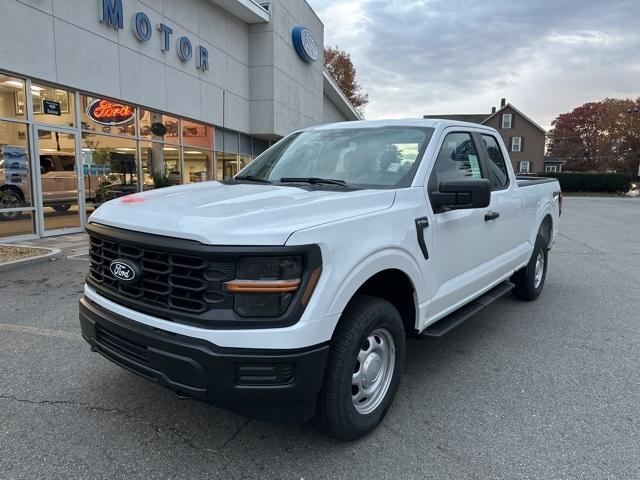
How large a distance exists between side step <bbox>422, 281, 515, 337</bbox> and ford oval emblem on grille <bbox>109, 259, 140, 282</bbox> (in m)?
1.91

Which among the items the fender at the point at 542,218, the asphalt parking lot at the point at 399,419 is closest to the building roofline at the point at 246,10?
the fender at the point at 542,218

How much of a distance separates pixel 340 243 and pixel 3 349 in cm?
337

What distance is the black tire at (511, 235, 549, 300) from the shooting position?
555cm

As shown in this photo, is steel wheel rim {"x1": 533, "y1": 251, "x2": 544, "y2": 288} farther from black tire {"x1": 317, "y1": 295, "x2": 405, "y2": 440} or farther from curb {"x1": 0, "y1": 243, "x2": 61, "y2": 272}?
curb {"x1": 0, "y1": 243, "x2": 61, "y2": 272}

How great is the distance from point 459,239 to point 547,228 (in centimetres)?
306

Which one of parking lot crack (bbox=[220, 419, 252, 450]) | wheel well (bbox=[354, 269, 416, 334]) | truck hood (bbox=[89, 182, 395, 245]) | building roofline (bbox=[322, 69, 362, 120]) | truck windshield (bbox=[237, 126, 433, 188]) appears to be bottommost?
parking lot crack (bbox=[220, 419, 252, 450])

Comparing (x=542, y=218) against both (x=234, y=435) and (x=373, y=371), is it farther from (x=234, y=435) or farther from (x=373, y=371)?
(x=234, y=435)

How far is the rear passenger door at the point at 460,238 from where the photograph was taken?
336 cm

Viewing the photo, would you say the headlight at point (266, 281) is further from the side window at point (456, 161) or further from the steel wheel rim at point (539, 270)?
the steel wheel rim at point (539, 270)

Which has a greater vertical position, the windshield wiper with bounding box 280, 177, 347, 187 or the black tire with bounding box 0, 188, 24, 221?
the windshield wiper with bounding box 280, 177, 347, 187

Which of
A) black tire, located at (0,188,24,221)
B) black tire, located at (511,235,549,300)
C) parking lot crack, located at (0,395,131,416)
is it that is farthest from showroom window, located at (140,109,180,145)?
parking lot crack, located at (0,395,131,416)

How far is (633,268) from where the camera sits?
8.11 m

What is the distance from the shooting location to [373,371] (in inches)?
113

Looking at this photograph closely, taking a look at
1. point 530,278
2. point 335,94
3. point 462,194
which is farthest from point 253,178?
→ point 335,94
